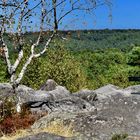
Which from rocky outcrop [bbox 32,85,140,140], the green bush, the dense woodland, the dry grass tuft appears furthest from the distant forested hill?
the dry grass tuft

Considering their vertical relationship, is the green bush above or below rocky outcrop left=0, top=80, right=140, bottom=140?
below

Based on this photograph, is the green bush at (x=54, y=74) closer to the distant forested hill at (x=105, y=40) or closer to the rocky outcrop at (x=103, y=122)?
the rocky outcrop at (x=103, y=122)

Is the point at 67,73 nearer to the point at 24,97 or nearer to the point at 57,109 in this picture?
the point at 24,97

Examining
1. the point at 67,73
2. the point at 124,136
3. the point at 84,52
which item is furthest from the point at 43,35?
the point at 84,52

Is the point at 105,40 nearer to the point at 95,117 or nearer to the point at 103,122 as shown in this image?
the point at 95,117

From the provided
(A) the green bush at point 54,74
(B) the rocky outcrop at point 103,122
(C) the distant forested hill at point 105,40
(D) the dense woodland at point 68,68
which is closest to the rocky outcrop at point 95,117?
(B) the rocky outcrop at point 103,122

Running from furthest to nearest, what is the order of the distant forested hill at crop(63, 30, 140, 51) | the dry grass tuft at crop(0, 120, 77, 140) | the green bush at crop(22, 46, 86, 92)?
the distant forested hill at crop(63, 30, 140, 51), the green bush at crop(22, 46, 86, 92), the dry grass tuft at crop(0, 120, 77, 140)

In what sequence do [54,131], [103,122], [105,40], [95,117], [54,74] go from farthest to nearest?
[105,40] → [54,74] → [95,117] → [103,122] → [54,131]

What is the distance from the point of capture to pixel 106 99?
2906cm

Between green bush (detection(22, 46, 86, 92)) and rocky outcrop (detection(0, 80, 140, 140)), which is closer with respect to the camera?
rocky outcrop (detection(0, 80, 140, 140))

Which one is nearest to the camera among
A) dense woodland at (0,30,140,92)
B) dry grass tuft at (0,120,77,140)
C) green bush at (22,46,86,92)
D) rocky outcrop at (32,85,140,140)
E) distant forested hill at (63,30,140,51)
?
dry grass tuft at (0,120,77,140)

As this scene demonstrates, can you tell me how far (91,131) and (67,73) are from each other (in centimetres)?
4436

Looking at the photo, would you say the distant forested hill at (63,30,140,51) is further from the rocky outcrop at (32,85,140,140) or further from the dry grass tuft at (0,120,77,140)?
the dry grass tuft at (0,120,77,140)

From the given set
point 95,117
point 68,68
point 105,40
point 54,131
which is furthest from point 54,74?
point 105,40
